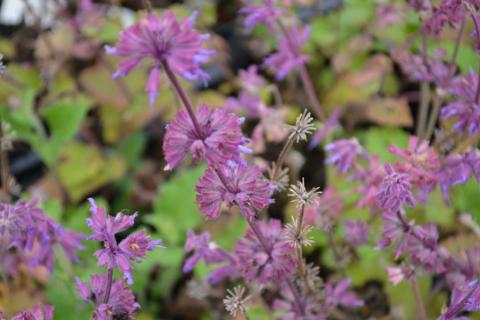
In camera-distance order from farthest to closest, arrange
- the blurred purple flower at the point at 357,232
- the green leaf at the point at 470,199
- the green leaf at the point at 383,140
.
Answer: the green leaf at the point at 383,140
the green leaf at the point at 470,199
the blurred purple flower at the point at 357,232

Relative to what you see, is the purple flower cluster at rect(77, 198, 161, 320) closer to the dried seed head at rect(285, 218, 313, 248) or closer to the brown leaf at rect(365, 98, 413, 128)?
the dried seed head at rect(285, 218, 313, 248)

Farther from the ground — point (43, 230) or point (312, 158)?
point (43, 230)

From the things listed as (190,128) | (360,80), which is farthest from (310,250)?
(190,128)

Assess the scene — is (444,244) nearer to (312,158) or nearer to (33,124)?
(312,158)

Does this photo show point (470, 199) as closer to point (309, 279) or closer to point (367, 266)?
point (367, 266)

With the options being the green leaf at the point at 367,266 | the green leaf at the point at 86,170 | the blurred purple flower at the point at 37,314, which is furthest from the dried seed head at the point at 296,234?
the green leaf at the point at 86,170

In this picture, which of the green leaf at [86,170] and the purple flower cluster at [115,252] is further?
the green leaf at [86,170]

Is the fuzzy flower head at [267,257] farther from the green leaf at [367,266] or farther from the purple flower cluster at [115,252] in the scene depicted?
the green leaf at [367,266]

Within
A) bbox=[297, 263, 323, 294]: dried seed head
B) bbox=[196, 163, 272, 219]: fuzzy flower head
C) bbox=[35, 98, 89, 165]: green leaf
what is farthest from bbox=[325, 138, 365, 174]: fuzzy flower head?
bbox=[35, 98, 89, 165]: green leaf
